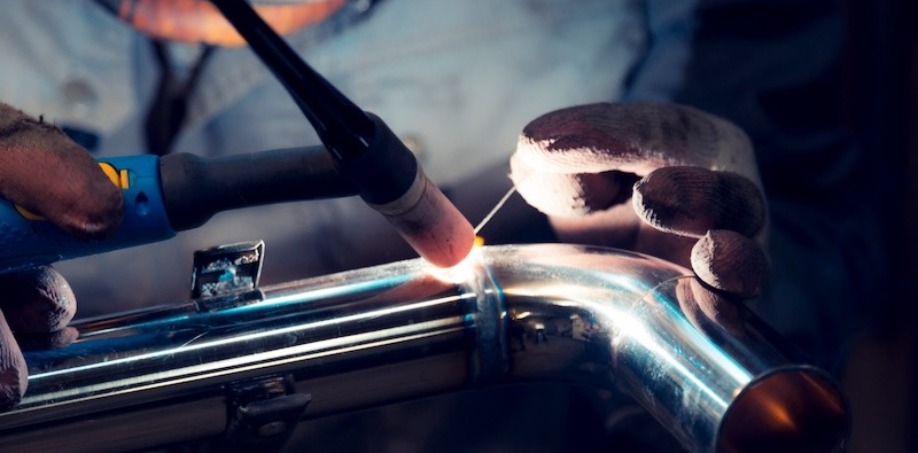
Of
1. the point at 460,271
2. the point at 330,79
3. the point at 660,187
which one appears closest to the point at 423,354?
the point at 460,271

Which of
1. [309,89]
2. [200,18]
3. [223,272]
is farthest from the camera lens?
[200,18]

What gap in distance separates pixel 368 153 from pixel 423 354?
0.12 m

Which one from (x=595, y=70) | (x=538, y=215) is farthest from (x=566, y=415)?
(x=595, y=70)

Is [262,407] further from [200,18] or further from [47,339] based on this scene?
[200,18]

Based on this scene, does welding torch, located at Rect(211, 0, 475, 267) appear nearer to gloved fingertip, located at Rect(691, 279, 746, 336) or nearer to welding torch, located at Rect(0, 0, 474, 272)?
welding torch, located at Rect(0, 0, 474, 272)

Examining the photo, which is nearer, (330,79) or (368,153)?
(368,153)

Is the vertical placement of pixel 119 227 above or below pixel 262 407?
above

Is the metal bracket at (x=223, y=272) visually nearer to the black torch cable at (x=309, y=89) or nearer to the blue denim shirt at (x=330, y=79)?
the black torch cable at (x=309, y=89)

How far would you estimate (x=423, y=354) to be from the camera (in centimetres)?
46

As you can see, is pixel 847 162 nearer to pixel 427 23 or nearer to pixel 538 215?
pixel 538 215

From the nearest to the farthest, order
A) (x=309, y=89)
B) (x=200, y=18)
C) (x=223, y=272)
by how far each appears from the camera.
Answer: (x=309, y=89) → (x=223, y=272) → (x=200, y=18)

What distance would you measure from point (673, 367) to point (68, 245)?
294 millimetres

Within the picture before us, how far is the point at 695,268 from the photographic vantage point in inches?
17.9

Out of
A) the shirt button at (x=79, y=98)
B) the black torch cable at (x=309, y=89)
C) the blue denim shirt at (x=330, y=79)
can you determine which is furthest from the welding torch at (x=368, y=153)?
the shirt button at (x=79, y=98)
